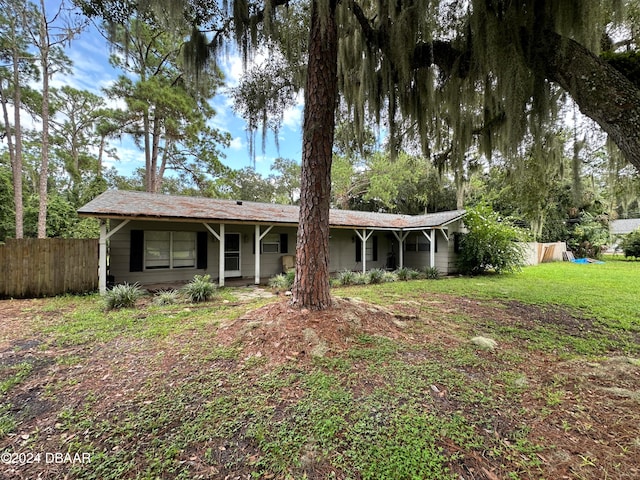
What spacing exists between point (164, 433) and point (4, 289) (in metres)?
7.32

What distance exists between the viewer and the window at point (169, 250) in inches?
321

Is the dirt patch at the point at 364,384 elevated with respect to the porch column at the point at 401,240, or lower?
lower

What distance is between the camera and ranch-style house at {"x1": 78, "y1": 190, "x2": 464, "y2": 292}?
7.43 meters

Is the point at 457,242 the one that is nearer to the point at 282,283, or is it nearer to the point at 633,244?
the point at 282,283

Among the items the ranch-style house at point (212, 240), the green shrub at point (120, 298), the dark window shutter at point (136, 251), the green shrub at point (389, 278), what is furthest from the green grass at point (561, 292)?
the dark window shutter at point (136, 251)

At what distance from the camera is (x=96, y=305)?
18.8 ft

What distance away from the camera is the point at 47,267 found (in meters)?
6.51

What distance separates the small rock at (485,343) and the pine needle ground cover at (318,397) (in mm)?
59

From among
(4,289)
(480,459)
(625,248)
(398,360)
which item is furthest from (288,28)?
(625,248)

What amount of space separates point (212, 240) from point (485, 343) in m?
Answer: 8.09

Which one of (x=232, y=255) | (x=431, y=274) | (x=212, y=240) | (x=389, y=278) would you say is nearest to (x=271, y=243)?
(x=232, y=255)

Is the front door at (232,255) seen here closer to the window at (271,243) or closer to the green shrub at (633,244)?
the window at (271,243)

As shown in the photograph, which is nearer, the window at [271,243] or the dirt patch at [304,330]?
the dirt patch at [304,330]

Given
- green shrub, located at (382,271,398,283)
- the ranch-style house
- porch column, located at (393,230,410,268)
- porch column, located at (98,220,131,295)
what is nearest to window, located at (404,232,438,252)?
the ranch-style house
